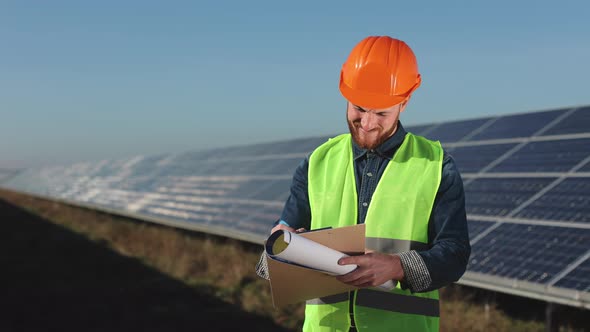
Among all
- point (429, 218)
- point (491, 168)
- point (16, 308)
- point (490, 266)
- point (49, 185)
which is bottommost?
point (49, 185)

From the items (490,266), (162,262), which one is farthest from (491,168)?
(162,262)

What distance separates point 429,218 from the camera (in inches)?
107

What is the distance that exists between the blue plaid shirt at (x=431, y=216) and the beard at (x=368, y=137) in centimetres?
4

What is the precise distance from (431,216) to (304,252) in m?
0.72

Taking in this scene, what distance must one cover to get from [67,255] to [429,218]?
13835mm

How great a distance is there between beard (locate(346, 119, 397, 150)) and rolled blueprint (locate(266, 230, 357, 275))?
0.58 m

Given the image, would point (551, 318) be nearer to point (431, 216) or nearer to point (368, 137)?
point (431, 216)

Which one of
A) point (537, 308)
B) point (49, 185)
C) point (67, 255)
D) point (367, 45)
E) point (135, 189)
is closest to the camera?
point (367, 45)

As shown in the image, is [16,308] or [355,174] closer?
[355,174]

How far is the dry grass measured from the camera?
26.2 feet

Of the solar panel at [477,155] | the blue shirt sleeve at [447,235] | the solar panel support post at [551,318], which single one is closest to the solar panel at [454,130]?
the solar panel at [477,155]

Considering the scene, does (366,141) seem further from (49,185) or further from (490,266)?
(49,185)

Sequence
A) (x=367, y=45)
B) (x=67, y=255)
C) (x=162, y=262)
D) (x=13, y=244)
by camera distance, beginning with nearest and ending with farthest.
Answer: (x=367, y=45) → (x=162, y=262) → (x=67, y=255) → (x=13, y=244)

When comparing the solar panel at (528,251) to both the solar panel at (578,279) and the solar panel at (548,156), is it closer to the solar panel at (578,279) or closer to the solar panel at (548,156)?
the solar panel at (578,279)
